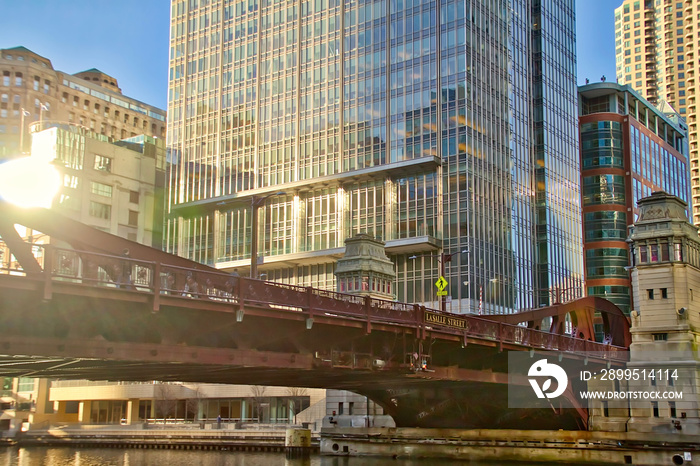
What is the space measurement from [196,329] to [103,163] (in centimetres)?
8026

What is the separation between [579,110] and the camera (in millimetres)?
142750

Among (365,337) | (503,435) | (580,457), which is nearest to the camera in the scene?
(365,337)

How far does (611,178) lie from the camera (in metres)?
138

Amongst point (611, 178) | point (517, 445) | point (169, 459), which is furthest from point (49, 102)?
point (517, 445)

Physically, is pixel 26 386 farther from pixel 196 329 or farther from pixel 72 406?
pixel 196 329

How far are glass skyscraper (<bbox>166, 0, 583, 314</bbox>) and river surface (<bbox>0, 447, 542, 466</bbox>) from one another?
111ft

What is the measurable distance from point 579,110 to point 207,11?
64615 millimetres

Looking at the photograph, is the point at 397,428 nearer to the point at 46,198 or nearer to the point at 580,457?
the point at 580,457

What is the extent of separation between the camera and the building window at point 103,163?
10669 cm

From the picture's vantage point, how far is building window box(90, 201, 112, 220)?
104887mm

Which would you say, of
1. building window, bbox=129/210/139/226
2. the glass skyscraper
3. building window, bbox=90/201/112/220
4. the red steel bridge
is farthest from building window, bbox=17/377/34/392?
the red steel bridge

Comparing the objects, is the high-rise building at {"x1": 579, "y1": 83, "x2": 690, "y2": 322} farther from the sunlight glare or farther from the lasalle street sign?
the lasalle street sign

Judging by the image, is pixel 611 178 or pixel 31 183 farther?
pixel 611 178

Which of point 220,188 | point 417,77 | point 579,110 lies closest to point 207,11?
point 220,188
